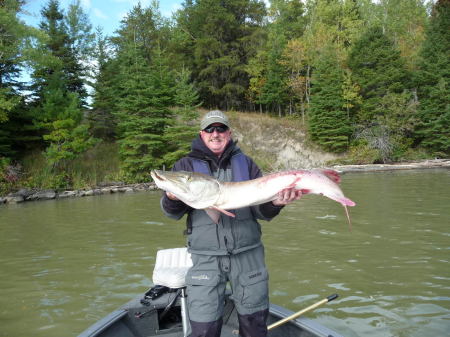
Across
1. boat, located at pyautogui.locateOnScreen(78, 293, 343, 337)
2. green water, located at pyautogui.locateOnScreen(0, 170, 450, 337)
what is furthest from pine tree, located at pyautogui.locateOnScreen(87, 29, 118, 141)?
boat, located at pyautogui.locateOnScreen(78, 293, 343, 337)

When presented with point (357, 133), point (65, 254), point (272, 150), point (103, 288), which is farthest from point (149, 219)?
point (357, 133)

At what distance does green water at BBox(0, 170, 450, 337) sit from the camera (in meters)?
5.07

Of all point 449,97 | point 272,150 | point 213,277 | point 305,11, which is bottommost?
point 213,277

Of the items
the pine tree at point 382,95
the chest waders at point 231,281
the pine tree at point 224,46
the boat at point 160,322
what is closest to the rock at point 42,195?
the boat at point 160,322

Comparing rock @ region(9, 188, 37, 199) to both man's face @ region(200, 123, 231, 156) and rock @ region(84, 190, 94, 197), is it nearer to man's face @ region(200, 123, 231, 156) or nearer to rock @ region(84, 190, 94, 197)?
rock @ region(84, 190, 94, 197)

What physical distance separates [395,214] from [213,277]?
1008cm

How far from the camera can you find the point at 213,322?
113 inches

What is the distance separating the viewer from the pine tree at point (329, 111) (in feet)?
108

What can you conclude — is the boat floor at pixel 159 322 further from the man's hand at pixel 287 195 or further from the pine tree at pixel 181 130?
the pine tree at pixel 181 130

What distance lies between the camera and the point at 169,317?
414 cm

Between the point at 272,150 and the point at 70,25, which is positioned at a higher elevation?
the point at 70,25

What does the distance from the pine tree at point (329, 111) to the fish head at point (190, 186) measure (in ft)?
103

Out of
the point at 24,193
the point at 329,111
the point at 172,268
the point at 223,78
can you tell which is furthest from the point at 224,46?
the point at 172,268

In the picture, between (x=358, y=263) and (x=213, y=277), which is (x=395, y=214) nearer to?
(x=358, y=263)
